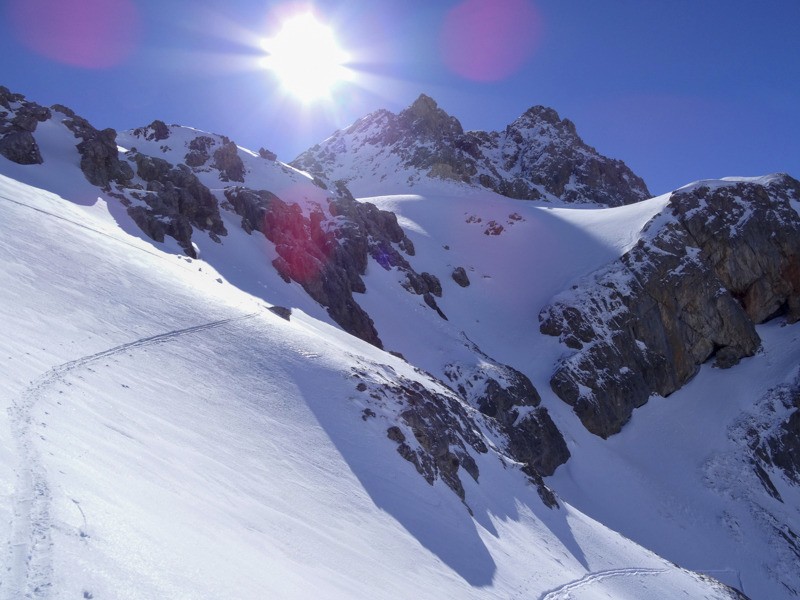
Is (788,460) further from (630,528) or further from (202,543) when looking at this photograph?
(202,543)

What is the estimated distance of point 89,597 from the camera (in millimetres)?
6426

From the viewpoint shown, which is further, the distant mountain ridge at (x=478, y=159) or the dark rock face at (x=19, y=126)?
the distant mountain ridge at (x=478, y=159)

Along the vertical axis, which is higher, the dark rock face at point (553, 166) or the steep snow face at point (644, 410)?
the dark rock face at point (553, 166)

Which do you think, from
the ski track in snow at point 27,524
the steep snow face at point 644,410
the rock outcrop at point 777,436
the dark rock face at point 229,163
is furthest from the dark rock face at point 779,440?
the dark rock face at point 229,163

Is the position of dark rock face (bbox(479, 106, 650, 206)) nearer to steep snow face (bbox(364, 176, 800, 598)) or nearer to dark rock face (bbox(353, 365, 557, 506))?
steep snow face (bbox(364, 176, 800, 598))

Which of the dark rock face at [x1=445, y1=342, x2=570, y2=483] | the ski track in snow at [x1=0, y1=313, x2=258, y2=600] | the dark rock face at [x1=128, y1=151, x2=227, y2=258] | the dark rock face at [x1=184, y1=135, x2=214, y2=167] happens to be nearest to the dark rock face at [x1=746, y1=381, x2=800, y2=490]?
the dark rock face at [x1=445, y1=342, x2=570, y2=483]

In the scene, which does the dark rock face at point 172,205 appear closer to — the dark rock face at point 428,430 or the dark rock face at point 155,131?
the dark rock face at point 428,430

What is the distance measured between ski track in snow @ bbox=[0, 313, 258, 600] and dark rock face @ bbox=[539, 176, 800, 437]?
4363cm

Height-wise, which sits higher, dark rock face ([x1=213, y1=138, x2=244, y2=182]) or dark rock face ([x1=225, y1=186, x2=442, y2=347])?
dark rock face ([x1=213, y1=138, x2=244, y2=182])

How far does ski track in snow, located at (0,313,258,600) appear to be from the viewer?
620 cm

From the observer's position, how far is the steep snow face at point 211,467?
26.7 feet

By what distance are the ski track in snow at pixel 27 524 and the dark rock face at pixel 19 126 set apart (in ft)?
110

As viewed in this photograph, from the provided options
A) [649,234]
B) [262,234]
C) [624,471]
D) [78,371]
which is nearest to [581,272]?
[649,234]

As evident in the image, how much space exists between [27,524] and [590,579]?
2074cm
